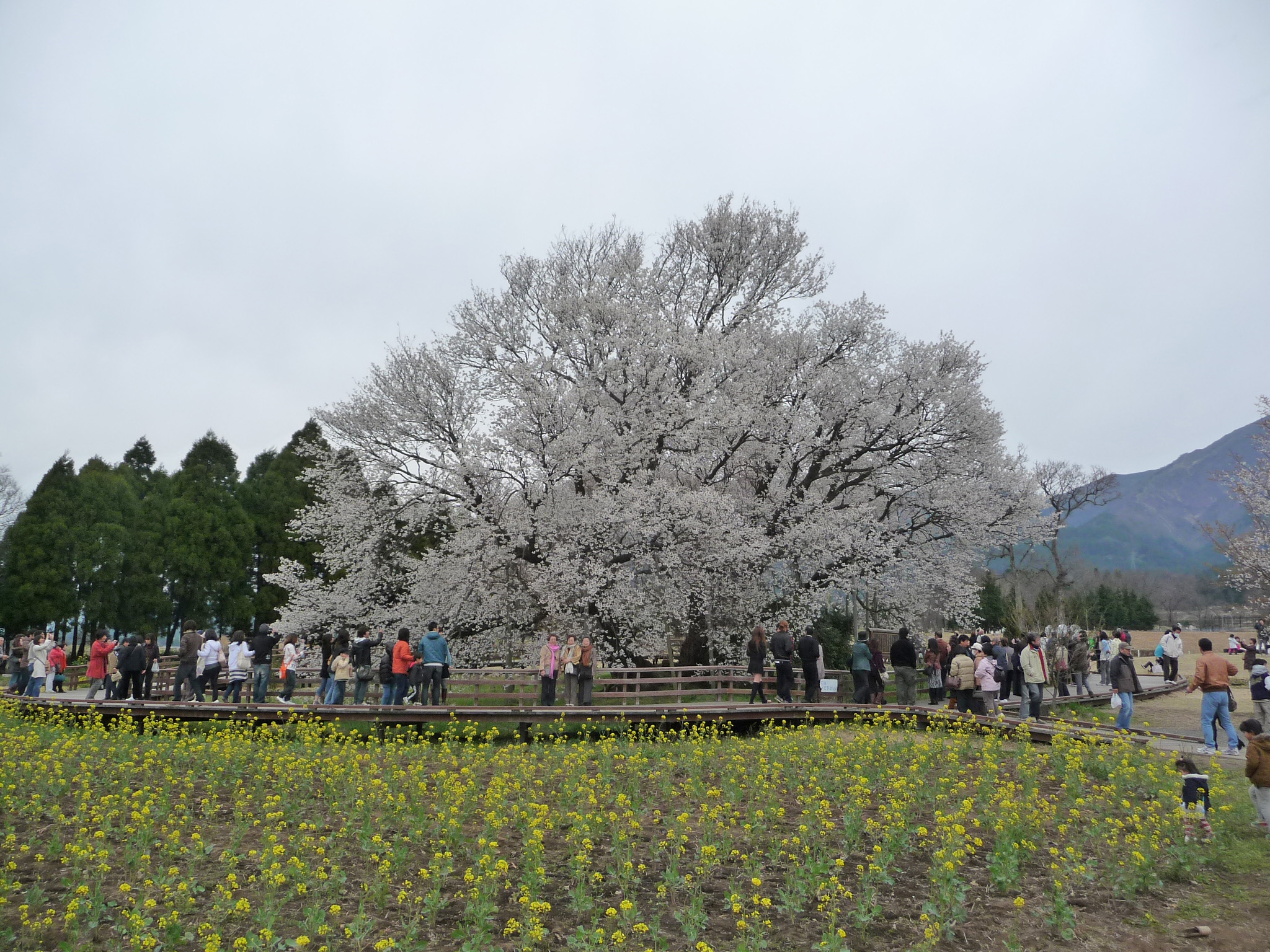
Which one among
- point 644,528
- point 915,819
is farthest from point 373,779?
point 644,528

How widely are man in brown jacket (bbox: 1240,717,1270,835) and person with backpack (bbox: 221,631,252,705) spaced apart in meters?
18.1

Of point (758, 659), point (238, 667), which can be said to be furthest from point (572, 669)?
point (238, 667)

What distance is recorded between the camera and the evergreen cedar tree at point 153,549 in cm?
3975

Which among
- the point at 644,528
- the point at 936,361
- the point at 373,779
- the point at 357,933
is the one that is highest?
the point at 936,361

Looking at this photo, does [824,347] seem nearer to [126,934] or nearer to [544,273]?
[544,273]

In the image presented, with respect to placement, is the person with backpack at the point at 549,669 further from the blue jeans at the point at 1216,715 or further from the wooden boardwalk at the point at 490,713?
the blue jeans at the point at 1216,715

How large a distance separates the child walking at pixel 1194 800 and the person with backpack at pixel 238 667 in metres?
17.4

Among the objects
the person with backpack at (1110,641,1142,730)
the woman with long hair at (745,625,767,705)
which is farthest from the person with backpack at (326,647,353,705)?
the person with backpack at (1110,641,1142,730)

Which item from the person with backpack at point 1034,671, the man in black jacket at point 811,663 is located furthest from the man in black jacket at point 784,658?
the person with backpack at point 1034,671

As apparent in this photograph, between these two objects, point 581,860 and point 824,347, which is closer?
point 581,860

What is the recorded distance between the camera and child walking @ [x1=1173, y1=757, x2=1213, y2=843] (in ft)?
28.3

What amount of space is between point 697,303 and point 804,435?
623 cm

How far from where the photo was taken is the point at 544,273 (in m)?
25.9

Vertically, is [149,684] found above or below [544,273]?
below
